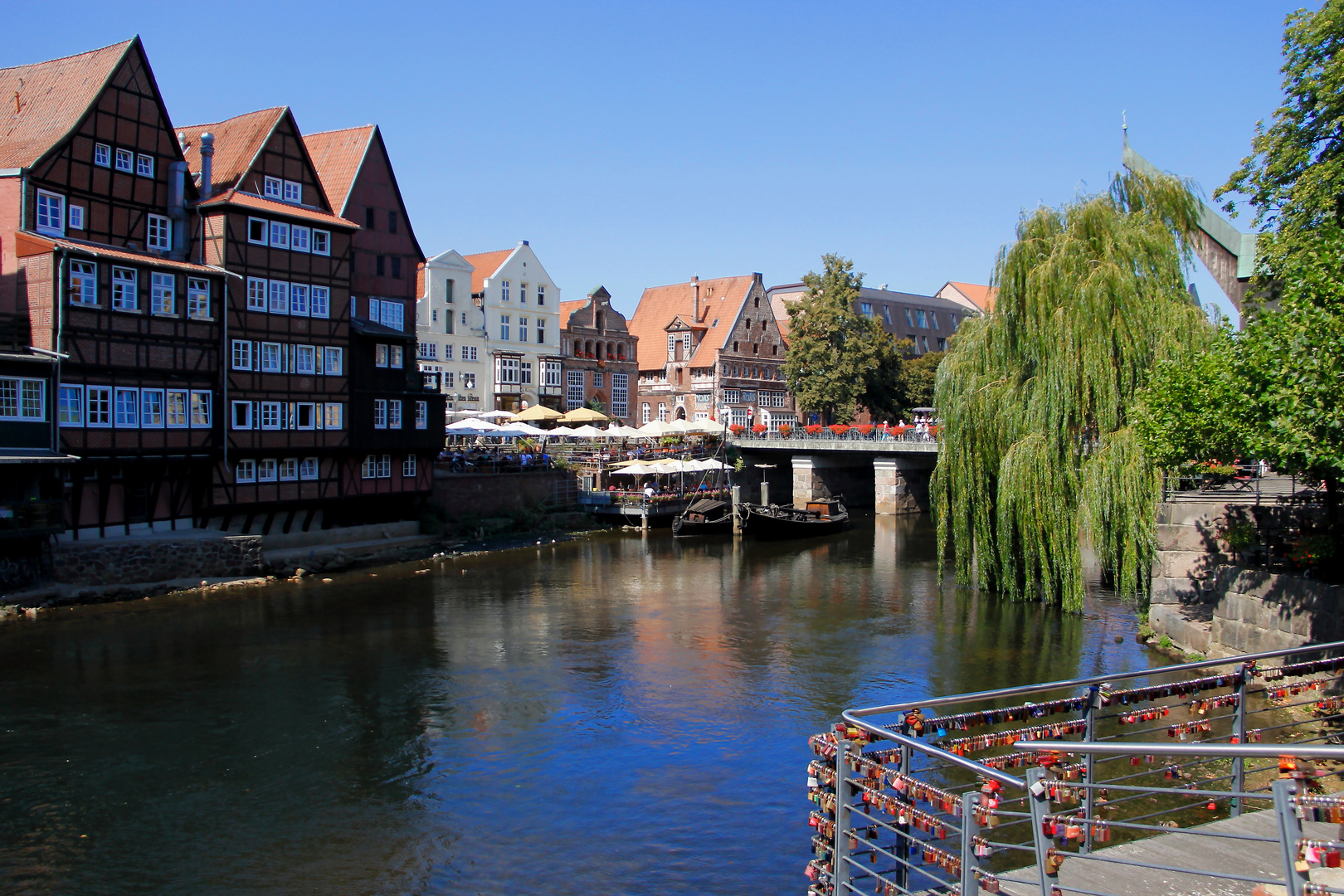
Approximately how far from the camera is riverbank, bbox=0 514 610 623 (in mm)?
27203

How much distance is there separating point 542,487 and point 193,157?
20.7 m

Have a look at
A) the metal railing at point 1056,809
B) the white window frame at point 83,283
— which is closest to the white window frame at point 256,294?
the white window frame at point 83,283

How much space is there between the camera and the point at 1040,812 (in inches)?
230

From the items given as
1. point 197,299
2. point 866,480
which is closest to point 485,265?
point 866,480

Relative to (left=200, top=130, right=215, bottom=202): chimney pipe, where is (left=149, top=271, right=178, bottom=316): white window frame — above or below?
below

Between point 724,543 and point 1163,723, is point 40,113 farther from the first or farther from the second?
point 1163,723

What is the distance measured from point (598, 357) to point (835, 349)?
53.9 feet

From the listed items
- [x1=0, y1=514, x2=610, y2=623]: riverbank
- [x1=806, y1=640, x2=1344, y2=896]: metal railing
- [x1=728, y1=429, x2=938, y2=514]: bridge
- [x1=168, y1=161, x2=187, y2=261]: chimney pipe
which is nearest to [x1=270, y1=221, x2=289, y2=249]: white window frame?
[x1=168, y1=161, x2=187, y2=261]: chimney pipe

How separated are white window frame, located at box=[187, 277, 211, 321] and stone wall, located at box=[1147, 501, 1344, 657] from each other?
28.0 meters

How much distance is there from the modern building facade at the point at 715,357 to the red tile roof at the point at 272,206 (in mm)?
42381

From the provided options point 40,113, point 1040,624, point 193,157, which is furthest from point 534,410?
point 1040,624

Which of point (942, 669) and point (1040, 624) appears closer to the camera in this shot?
point (942, 669)

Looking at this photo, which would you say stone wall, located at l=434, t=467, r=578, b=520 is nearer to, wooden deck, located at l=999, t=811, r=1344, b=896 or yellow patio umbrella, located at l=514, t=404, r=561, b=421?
yellow patio umbrella, located at l=514, t=404, r=561, b=421

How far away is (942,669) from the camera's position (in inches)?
833
